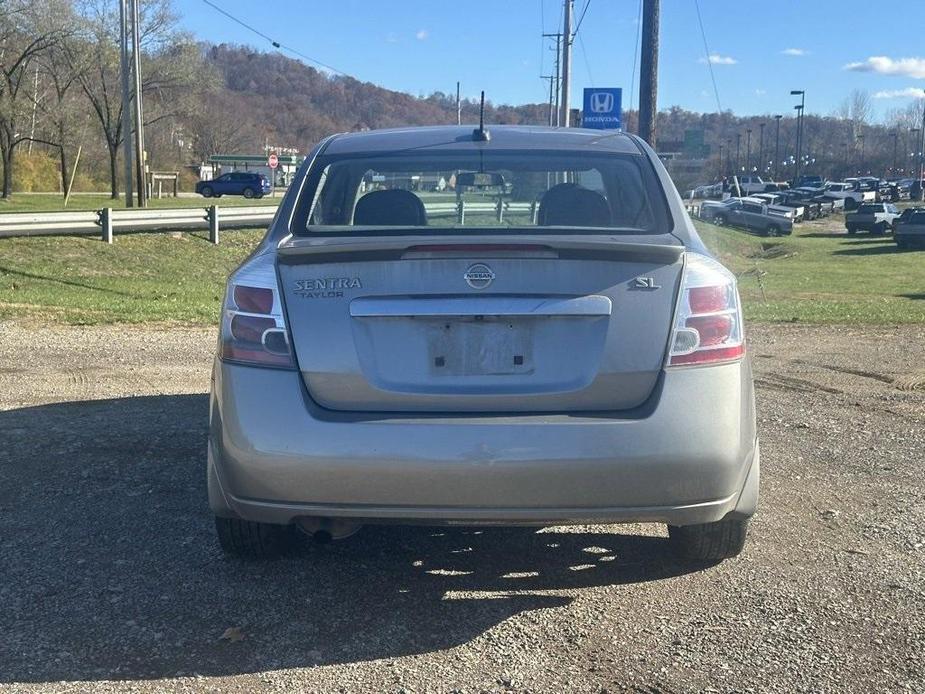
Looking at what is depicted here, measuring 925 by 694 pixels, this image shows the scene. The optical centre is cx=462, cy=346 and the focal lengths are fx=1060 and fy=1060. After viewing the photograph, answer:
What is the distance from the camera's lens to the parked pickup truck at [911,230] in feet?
128

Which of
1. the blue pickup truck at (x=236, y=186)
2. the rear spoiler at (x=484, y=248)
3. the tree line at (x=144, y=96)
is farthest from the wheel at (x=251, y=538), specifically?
the blue pickup truck at (x=236, y=186)

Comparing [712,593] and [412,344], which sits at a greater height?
[412,344]

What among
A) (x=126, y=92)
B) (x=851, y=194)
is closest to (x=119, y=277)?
(x=126, y=92)

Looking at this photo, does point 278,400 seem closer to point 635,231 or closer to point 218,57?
point 635,231

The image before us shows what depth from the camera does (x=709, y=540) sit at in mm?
3906

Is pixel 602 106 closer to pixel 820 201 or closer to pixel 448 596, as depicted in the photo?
pixel 448 596

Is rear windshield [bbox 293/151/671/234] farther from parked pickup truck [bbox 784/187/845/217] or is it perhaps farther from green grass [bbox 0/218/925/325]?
parked pickup truck [bbox 784/187/845/217]

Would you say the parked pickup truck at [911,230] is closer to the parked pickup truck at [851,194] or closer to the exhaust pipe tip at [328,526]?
the parked pickup truck at [851,194]

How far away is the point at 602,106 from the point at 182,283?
8662 millimetres

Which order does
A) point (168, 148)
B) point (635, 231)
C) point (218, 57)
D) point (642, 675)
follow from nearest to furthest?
point (642, 675) < point (635, 231) < point (218, 57) < point (168, 148)

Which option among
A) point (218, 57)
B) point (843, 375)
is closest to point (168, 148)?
point (218, 57)

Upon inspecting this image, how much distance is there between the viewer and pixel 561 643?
343 centimetres

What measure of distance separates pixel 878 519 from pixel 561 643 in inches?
78.2

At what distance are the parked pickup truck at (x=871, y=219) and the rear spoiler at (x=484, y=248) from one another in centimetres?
4704
